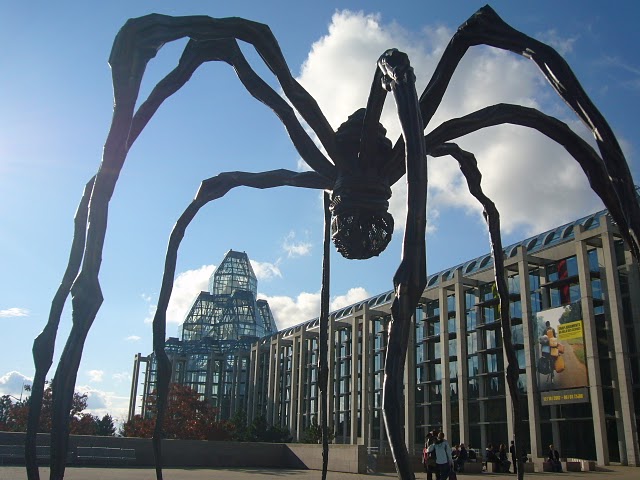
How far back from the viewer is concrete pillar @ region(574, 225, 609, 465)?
3462cm

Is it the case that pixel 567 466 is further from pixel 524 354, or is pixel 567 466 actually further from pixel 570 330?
pixel 524 354

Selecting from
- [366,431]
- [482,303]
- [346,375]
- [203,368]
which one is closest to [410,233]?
[482,303]

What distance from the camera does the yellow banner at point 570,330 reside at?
A: 36925 mm

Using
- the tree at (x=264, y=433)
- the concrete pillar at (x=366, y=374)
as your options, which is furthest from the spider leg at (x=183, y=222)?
the concrete pillar at (x=366, y=374)

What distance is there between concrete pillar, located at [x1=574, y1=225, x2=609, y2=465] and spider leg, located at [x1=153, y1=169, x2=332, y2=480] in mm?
35339

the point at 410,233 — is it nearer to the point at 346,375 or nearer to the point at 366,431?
the point at 366,431

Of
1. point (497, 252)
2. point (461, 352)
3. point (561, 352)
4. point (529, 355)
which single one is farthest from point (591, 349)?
point (497, 252)

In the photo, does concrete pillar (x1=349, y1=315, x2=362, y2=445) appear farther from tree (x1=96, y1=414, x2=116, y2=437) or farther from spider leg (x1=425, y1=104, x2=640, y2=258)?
spider leg (x1=425, y1=104, x2=640, y2=258)

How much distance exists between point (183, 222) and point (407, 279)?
2.87 meters

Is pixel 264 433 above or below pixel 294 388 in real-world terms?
below

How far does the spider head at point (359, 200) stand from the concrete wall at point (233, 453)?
1647 cm

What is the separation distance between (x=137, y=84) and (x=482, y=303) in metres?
46.5

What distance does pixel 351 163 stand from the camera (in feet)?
15.2

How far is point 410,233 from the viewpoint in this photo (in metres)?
2.57
